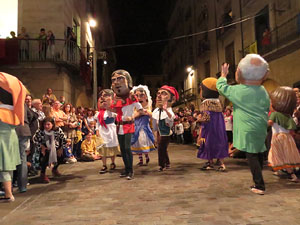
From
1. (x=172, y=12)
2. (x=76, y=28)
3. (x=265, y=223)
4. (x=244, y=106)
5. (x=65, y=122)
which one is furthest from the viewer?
(x=172, y=12)

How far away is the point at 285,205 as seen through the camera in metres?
3.40

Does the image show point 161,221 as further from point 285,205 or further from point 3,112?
point 3,112

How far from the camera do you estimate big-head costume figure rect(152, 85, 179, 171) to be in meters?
6.13

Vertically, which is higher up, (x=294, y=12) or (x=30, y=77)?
(x=294, y=12)

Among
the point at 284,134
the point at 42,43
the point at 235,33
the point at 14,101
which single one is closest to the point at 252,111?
the point at 284,134

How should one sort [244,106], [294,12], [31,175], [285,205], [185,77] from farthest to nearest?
[185,77], [294,12], [31,175], [244,106], [285,205]

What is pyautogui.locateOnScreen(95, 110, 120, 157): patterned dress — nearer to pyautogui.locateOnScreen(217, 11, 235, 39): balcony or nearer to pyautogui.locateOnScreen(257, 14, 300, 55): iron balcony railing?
pyautogui.locateOnScreen(257, 14, 300, 55): iron balcony railing

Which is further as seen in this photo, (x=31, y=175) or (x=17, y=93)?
(x=31, y=175)

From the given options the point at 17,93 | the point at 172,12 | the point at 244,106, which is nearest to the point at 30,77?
the point at 17,93

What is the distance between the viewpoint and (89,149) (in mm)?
8797

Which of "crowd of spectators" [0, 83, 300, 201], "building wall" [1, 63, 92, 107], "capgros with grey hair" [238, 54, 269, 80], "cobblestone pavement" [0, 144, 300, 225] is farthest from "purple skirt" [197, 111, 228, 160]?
"building wall" [1, 63, 92, 107]

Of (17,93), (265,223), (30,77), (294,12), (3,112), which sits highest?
(294,12)

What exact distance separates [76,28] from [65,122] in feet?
32.6

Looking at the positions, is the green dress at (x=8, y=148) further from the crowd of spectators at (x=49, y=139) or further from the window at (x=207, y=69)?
the window at (x=207, y=69)
